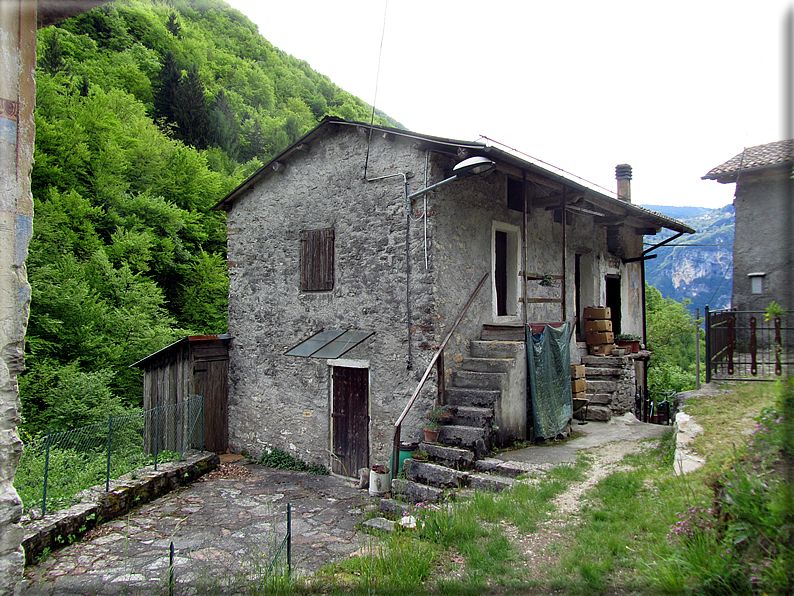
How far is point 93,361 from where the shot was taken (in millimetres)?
14000

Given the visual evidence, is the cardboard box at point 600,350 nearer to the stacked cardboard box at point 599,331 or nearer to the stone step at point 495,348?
the stacked cardboard box at point 599,331

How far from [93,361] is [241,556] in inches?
441

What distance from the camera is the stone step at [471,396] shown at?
7316mm

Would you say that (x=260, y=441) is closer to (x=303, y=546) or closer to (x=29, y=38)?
(x=303, y=546)

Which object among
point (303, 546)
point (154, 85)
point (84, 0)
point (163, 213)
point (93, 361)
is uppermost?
point (154, 85)

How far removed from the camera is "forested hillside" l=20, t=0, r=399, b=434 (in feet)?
44.2

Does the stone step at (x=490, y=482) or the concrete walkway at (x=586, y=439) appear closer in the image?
the stone step at (x=490, y=482)

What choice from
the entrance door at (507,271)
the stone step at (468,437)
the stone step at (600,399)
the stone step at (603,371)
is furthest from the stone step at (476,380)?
the stone step at (603,371)

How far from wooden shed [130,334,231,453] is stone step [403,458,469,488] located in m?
5.53

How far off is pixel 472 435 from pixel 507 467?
713mm

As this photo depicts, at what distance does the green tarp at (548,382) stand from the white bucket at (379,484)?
2.69 metres

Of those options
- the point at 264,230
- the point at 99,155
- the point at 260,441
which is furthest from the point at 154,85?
the point at 260,441

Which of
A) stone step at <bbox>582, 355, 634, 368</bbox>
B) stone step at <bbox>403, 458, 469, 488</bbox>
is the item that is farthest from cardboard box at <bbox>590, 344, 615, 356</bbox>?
stone step at <bbox>403, 458, 469, 488</bbox>

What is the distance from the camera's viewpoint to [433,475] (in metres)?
6.53
